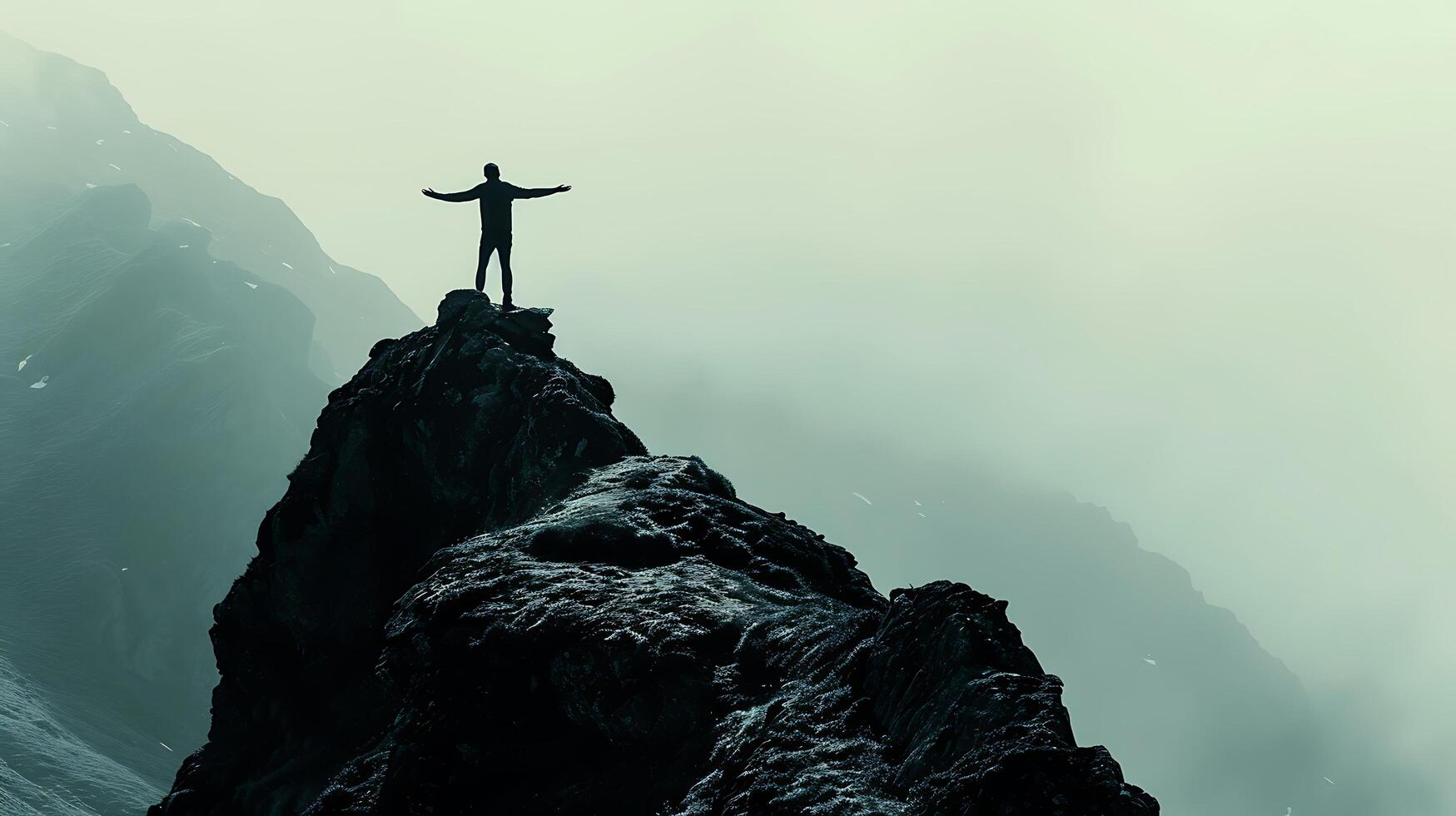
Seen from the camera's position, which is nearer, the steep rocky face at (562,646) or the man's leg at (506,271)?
the steep rocky face at (562,646)

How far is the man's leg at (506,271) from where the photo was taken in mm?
40031

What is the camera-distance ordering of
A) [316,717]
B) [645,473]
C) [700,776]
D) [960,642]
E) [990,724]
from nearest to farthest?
[990,724] < [960,642] < [700,776] < [645,473] < [316,717]

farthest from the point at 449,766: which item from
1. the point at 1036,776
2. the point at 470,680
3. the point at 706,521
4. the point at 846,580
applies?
the point at 1036,776

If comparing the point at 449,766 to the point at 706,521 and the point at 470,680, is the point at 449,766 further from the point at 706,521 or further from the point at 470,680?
the point at 706,521

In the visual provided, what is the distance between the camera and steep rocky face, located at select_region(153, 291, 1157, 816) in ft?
52.7

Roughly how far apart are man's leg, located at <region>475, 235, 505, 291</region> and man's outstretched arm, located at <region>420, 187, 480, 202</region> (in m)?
1.56

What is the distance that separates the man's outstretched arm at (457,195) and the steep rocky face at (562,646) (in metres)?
4.19

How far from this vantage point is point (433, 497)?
119ft

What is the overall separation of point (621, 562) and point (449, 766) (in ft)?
19.8

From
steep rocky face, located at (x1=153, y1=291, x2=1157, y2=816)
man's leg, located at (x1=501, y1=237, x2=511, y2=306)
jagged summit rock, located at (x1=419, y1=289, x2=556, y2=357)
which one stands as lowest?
steep rocky face, located at (x1=153, y1=291, x2=1157, y2=816)

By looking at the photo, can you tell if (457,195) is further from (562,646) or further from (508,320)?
(562,646)

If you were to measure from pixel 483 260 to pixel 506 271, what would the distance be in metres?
0.96

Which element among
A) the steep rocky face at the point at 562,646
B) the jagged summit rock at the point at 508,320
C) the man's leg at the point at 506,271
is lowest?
the steep rocky face at the point at 562,646

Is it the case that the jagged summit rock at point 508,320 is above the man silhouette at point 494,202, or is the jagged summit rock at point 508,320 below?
below
